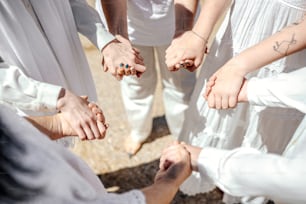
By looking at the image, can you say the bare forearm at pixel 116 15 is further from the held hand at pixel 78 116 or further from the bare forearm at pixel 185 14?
the held hand at pixel 78 116

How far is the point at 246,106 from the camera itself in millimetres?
1280

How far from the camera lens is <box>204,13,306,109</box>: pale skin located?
996 millimetres

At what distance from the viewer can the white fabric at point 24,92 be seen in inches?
36.1

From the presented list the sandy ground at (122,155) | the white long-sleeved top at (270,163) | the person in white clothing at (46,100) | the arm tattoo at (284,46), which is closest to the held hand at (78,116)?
the person in white clothing at (46,100)

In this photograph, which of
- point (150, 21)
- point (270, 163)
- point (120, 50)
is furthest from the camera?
point (150, 21)

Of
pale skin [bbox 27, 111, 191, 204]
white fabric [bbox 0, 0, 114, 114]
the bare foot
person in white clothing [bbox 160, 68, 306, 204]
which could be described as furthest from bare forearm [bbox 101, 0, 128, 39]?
the bare foot

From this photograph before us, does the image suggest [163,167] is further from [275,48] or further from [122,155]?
[122,155]

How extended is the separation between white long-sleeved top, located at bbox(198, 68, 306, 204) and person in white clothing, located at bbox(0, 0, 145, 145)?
353 mm

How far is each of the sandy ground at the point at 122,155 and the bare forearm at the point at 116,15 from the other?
2.40 feet

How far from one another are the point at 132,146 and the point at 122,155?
65 millimetres

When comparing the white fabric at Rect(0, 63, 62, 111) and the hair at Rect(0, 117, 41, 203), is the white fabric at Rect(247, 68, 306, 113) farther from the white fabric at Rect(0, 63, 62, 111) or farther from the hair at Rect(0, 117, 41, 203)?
the hair at Rect(0, 117, 41, 203)

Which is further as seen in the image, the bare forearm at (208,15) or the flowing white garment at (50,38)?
the bare forearm at (208,15)

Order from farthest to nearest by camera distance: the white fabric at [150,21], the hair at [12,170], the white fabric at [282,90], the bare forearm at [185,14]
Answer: the white fabric at [150,21] → the bare forearm at [185,14] → the white fabric at [282,90] → the hair at [12,170]

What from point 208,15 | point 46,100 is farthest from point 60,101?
point 208,15
